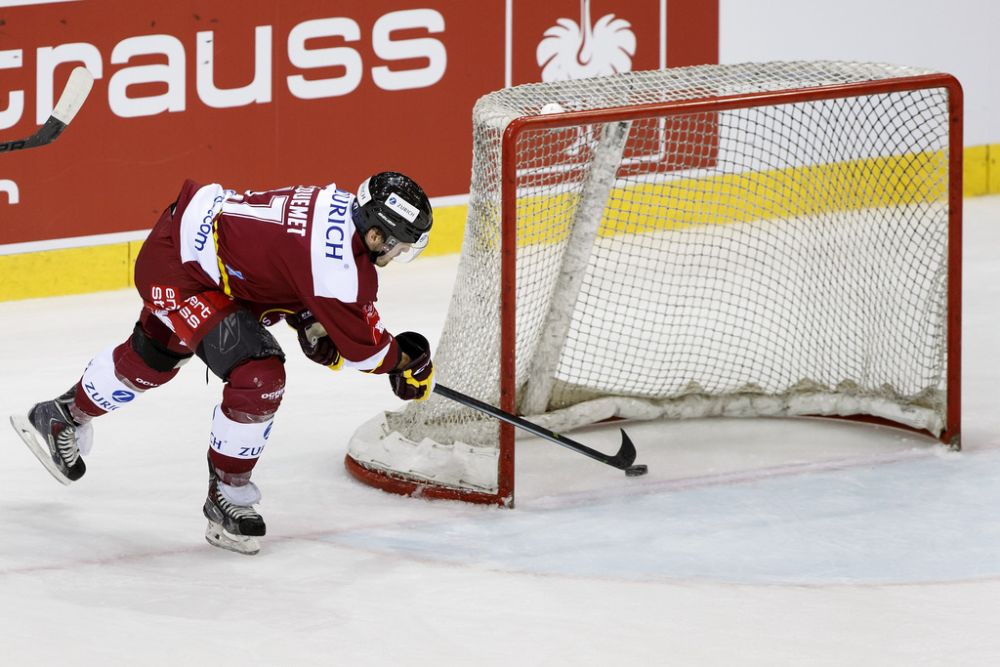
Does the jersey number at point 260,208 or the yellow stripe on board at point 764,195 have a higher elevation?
the jersey number at point 260,208

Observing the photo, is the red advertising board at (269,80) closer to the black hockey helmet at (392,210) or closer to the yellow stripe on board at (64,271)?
the yellow stripe on board at (64,271)

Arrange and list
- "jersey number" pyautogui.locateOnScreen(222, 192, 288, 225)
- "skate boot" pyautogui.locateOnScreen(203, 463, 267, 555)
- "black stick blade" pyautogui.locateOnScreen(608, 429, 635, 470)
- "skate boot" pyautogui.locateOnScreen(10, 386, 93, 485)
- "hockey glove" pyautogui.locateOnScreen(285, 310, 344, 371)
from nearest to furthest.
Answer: "jersey number" pyautogui.locateOnScreen(222, 192, 288, 225) → "skate boot" pyautogui.locateOnScreen(203, 463, 267, 555) → "hockey glove" pyautogui.locateOnScreen(285, 310, 344, 371) → "skate boot" pyautogui.locateOnScreen(10, 386, 93, 485) → "black stick blade" pyautogui.locateOnScreen(608, 429, 635, 470)

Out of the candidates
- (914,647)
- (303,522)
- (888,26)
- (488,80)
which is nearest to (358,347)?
(303,522)

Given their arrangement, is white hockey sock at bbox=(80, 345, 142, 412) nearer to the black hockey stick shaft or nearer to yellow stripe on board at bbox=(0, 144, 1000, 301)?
the black hockey stick shaft

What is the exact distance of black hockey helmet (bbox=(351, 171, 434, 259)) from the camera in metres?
4.26

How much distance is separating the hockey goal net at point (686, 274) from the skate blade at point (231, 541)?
56 centimetres

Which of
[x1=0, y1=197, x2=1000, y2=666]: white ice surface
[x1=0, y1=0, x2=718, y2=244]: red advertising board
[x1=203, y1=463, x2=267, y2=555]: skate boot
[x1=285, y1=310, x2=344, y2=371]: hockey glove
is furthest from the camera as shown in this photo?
[x1=0, y1=0, x2=718, y2=244]: red advertising board

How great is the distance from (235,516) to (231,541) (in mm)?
68

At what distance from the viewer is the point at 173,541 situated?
4613 mm

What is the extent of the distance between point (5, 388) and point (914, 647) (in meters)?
3.08

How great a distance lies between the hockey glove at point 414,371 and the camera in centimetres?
449

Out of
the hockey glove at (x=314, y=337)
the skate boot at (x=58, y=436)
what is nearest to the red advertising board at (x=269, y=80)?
the skate boot at (x=58, y=436)

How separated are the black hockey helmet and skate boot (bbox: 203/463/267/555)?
700 mm

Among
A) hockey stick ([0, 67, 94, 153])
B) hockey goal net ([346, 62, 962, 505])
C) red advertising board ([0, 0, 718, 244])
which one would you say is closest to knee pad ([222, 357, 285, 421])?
hockey goal net ([346, 62, 962, 505])
